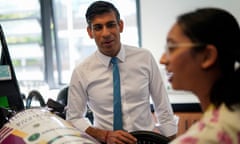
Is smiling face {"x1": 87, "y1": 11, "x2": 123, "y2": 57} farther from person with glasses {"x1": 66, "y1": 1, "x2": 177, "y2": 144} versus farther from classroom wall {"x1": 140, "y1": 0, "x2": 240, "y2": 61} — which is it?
classroom wall {"x1": 140, "y1": 0, "x2": 240, "y2": 61}

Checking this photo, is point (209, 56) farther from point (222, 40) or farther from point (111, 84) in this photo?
point (111, 84)

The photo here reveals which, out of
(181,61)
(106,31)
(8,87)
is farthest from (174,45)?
(8,87)

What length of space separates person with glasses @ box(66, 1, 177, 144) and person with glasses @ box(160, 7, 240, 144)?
856 mm

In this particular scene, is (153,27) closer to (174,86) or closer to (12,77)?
(12,77)

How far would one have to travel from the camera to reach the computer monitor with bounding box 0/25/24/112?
171cm

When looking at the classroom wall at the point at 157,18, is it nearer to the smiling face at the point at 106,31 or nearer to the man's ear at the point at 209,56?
the smiling face at the point at 106,31

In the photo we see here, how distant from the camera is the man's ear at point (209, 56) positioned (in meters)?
0.71

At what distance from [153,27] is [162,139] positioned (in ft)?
6.74

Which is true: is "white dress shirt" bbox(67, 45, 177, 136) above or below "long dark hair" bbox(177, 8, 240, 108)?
below

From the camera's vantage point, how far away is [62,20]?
12.0 feet

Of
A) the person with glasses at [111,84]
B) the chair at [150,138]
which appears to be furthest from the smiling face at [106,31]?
the chair at [150,138]

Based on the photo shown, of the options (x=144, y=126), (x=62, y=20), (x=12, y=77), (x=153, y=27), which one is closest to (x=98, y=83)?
(x=144, y=126)

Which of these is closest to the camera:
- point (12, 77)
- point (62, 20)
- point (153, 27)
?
point (12, 77)

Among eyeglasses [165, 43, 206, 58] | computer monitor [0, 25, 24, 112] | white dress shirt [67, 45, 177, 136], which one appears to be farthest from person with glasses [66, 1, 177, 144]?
eyeglasses [165, 43, 206, 58]
